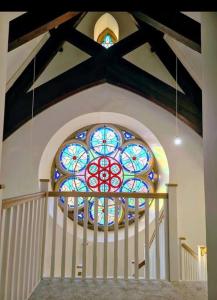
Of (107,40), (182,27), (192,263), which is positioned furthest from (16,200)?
(107,40)

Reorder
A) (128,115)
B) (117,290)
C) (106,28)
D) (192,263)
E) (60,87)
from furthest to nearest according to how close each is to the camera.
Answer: (106,28) → (128,115) → (60,87) → (192,263) → (117,290)

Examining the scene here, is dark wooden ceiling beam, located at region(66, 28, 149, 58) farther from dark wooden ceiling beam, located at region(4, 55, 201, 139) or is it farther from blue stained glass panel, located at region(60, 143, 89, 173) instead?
blue stained glass panel, located at region(60, 143, 89, 173)

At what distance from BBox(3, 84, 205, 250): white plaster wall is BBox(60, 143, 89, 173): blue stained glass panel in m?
0.92

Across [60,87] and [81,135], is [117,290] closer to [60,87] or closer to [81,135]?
[60,87]

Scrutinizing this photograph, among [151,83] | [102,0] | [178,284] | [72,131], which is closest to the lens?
[102,0]

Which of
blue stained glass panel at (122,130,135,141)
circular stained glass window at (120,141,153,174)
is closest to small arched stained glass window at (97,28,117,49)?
blue stained glass panel at (122,130,135,141)

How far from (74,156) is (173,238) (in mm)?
3272

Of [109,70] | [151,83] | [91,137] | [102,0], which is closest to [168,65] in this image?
[151,83]

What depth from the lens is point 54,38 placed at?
14.5 ft

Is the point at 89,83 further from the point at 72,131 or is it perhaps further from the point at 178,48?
the point at 178,48

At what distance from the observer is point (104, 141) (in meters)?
5.92

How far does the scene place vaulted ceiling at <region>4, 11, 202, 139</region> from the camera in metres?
4.45

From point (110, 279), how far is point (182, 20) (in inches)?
109

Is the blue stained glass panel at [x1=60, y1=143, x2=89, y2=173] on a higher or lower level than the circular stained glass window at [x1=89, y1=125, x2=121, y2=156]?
lower
